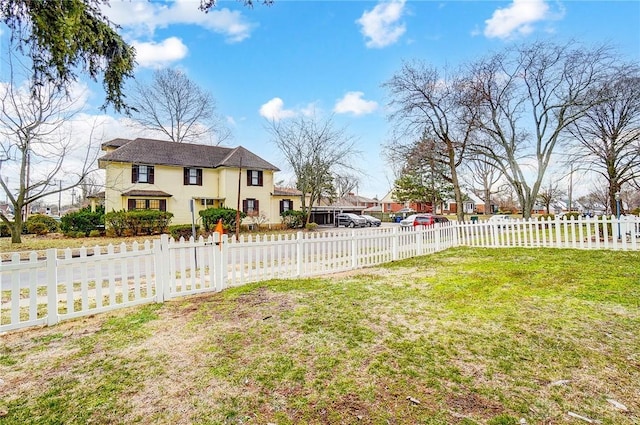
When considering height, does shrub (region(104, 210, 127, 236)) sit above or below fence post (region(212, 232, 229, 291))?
above

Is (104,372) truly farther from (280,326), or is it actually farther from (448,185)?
(448,185)

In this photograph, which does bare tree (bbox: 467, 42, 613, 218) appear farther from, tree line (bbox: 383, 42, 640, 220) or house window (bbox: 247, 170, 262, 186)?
house window (bbox: 247, 170, 262, 186)

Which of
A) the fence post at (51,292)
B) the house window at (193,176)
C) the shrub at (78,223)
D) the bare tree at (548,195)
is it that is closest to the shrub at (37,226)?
the shrub at (78,223)

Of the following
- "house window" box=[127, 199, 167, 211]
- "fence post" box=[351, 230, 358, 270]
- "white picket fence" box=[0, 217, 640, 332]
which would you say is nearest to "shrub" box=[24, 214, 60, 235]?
"house window" box=[127, 199, 167, 211]

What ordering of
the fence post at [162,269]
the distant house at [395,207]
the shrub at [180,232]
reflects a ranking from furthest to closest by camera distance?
the distant house at [395,207] < the shrub at [180,232] < the fence post at [162,269]

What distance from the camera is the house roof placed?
72.5 ft

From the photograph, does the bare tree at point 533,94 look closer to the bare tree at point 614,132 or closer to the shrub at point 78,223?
the bare tree at point 614,132

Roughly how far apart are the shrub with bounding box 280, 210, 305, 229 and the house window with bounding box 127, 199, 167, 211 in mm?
9212

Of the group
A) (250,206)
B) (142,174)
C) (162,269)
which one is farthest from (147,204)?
(162,269)

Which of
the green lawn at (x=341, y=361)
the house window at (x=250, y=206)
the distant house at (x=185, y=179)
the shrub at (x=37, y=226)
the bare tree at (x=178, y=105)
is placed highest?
the bare tree at (x=178, y=105)

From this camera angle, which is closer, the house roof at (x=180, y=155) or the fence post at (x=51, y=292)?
the fence post at (x=51, y=292)

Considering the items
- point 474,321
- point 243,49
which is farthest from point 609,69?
point 474,321

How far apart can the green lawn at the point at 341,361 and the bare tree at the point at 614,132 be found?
15.7 m

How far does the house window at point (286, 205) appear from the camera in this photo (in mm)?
27672
